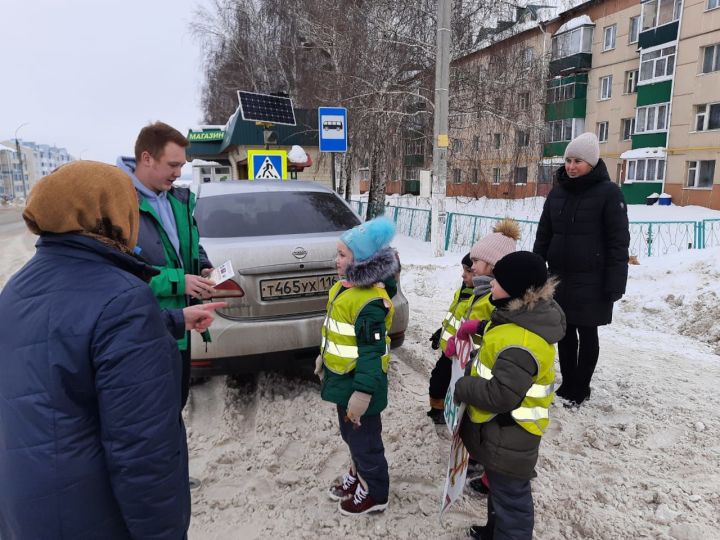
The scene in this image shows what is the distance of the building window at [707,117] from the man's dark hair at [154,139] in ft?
85.5

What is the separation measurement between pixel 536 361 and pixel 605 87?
3092cm

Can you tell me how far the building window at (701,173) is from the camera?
71.9 feet

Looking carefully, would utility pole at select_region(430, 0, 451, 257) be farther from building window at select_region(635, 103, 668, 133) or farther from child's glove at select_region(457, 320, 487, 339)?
building window at select_region(635, 103, 668, 133)

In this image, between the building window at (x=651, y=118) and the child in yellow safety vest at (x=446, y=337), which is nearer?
the child in yellow safety vest at (x=446, y=337)

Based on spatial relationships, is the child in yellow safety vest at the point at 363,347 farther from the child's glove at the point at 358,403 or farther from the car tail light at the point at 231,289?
the car tail light at the point at 231,289

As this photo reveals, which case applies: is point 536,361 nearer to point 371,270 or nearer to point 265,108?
point 371,270

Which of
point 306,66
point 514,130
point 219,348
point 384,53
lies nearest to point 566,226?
point 219,348

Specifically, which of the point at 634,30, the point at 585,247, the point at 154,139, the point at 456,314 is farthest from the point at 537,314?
the point at 634,30

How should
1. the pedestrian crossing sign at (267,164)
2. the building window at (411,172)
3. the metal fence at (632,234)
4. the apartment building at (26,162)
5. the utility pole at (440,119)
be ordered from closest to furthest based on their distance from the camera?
1. the pedestrian crossing sign at (267,164)
2. the utility pole at (440,119)
3. the metal fence at (632,234)
4. the building window at (411,172)
5. the apartment building at (26,162)

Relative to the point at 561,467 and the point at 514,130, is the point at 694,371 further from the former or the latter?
the point at 514,130

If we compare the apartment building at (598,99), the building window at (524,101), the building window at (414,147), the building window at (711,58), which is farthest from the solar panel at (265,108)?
the building window at (711,58)

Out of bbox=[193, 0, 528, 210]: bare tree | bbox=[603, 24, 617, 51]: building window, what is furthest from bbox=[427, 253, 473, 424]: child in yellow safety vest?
bbox=[603, 24, 617, 51]: building window

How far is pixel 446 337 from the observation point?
2943mm

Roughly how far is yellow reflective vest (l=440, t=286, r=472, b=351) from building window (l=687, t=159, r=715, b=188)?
954 inches
